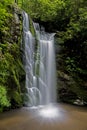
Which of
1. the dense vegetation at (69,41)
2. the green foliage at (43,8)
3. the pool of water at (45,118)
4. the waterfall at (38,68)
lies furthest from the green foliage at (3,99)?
the green foliage at (43,8)

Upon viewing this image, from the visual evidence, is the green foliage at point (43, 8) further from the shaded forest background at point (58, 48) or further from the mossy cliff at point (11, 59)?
the mossy cliff at point (11, 59)

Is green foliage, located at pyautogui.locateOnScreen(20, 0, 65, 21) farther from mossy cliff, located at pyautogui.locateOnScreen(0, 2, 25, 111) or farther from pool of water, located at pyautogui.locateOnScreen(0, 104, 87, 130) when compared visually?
pool of water, located at pyautogui.locateOnScreen(0, 104, 87, 130)

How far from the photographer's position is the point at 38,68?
12.5 metres

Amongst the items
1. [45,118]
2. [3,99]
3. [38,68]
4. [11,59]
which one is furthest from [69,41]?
[45,118]

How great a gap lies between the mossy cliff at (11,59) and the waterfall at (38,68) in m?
0.42

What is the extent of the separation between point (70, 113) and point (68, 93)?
9.06 feet

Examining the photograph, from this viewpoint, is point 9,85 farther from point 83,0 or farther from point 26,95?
point 83,0

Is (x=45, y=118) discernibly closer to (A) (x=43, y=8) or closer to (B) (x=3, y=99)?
(B) (x=3, y=99)

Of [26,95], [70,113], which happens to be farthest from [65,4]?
[70,113]

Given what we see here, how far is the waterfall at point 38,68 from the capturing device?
1162cm

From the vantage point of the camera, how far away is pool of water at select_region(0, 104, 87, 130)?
7.95m

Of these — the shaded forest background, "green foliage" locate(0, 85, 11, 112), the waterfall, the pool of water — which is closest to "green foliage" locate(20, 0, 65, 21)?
the shaded forest background

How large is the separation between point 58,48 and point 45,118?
5.80 metres

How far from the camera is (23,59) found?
12086 mm
